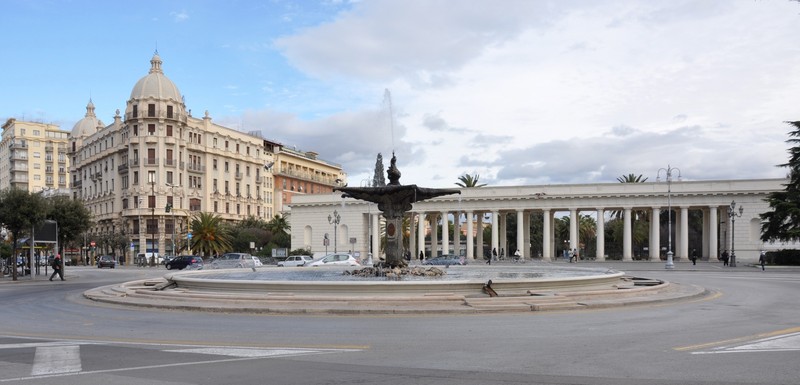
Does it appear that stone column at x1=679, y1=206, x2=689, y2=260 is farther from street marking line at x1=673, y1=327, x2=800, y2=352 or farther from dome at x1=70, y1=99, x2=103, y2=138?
dome at x1=70, y1=99, x2=103, y2=138

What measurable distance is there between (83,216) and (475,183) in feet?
184

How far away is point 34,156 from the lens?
136 m

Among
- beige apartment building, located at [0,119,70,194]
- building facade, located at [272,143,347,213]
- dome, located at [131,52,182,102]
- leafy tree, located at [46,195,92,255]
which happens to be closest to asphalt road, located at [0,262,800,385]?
leafy tree, located at [46,195,92,255]

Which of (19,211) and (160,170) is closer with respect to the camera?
(19,211)

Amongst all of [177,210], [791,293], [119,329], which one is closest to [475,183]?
[177,210]

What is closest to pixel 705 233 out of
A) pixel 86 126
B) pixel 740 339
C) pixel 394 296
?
pixel 394 296

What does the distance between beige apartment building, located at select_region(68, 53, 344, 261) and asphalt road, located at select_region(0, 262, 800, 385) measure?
71864 mm

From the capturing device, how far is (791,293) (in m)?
24.9

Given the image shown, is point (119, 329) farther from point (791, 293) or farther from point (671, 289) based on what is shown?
point (791, 293)

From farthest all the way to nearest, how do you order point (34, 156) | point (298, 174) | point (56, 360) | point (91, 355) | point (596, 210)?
point (34, 156) → point (298, 174) → point (596, 210) → point (91, 355) → point (56, 360)

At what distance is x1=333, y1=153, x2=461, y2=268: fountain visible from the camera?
25844 mm

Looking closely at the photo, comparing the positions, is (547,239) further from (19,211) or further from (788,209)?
(19,211)

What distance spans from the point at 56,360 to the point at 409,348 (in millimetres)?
5718

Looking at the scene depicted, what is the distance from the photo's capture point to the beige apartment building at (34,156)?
134 m
